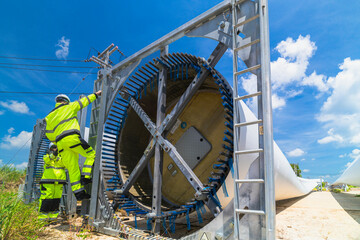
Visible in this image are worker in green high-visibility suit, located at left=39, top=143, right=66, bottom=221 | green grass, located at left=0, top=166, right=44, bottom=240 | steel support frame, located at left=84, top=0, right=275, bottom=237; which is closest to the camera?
steel support frame, located at left=84, top=0, right=275, bottom=237

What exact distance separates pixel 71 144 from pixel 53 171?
Answer: 118cm

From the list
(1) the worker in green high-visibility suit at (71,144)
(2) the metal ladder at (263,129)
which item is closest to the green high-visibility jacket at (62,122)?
(1) the worker in green high-visibility suit at (71,144)

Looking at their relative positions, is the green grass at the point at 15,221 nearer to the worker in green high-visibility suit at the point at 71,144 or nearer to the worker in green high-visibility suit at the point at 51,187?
the worker in green high-visibility suit at the point at 71,144

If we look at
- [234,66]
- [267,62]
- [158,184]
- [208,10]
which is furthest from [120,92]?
[267,62]

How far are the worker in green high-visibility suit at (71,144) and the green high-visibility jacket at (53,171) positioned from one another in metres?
0.79

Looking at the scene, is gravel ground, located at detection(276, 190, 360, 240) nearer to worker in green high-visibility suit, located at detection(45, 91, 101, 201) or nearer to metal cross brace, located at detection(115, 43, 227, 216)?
metal cross brace, located at detection(115, 43, 227, 216)

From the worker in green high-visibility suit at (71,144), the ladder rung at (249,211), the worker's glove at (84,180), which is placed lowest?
the ladder rung at (249,211)

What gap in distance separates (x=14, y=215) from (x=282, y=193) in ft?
13.1

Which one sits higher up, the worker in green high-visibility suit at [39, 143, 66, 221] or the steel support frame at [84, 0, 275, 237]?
the steel support frame at [84, 0, 275, 237]

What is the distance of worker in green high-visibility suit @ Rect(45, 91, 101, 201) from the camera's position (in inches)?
150

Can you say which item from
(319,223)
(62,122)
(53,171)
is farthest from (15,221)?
(319,223)

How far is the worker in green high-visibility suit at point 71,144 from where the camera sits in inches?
150

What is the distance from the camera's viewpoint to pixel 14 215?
2.93 metres

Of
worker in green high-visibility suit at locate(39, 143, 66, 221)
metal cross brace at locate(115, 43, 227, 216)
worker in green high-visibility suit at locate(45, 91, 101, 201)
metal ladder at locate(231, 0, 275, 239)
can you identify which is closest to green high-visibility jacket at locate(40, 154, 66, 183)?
worker in green high-visibility suit at locate(39, 143, 66, 221)
